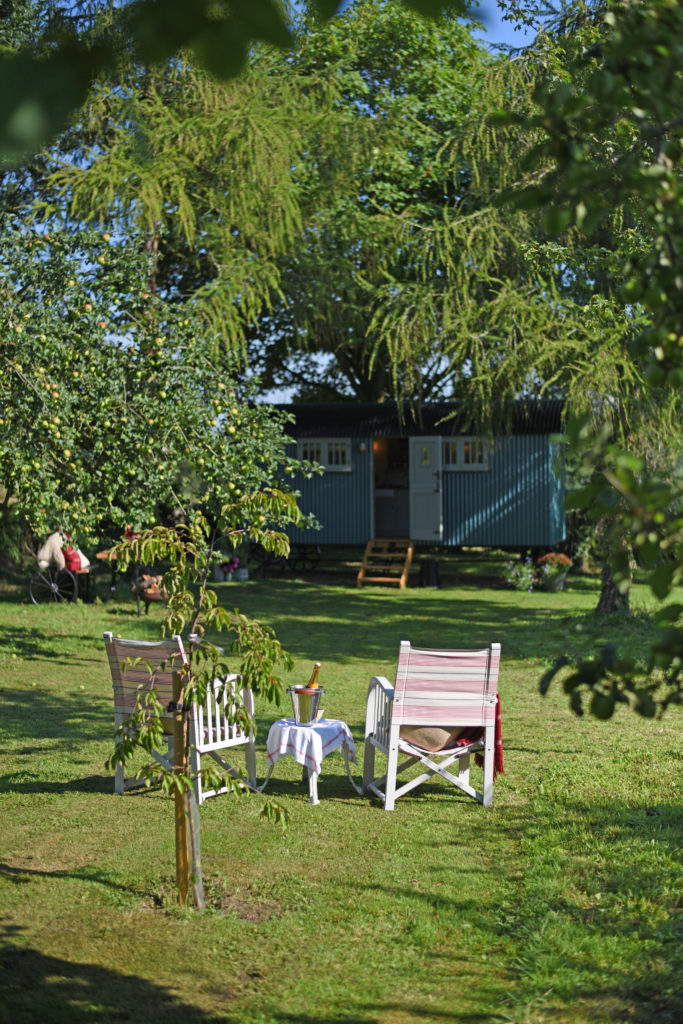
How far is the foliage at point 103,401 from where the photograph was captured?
909cm

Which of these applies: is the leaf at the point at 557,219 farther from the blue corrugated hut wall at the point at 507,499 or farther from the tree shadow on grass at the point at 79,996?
the blue corrugated hut wall at the point at 507,499

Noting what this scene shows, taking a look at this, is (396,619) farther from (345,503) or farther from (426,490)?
(345,503)

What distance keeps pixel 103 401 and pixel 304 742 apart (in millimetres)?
4258

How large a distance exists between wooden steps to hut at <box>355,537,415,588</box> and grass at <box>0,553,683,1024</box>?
10.8 meters

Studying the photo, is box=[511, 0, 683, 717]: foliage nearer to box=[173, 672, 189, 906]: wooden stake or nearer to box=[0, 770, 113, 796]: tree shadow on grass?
box=[173, 672, 189, 906]: wooden stake

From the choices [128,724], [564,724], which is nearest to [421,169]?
[564,724]

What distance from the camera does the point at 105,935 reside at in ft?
13.9

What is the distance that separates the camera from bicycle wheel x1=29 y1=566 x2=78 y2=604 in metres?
14.9

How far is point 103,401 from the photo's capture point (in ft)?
29.7

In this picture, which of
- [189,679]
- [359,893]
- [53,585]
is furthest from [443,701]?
[53,585]

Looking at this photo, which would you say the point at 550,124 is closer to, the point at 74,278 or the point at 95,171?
the point at 74,278

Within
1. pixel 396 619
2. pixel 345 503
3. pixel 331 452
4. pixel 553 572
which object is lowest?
pixel 396 619

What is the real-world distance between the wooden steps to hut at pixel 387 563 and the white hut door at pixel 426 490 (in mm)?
384

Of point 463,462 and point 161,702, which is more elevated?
point 463,462
